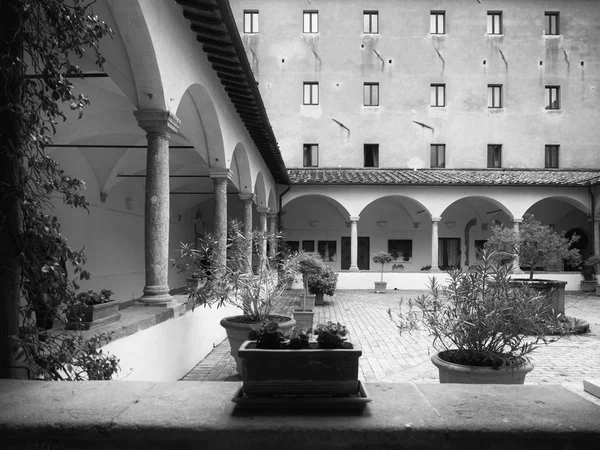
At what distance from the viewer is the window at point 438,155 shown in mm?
23344

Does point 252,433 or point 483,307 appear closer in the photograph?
point 252,433

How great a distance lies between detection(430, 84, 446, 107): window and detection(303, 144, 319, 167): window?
19.4ft

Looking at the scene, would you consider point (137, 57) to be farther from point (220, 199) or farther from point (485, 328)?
point (220, 199)

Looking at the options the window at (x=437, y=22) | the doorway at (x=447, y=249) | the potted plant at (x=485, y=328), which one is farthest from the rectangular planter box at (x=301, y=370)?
the window at (x=437, y=22)

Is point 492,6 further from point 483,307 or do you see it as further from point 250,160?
point 483,307

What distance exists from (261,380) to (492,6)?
83.5 ft

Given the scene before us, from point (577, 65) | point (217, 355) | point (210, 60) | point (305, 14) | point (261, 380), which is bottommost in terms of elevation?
point (217, 355)

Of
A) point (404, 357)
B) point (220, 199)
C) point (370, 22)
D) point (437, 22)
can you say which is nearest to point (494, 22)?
point (437, 22)

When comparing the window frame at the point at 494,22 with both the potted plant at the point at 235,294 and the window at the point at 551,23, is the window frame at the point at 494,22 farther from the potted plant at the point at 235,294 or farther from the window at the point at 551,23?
the potted plant at the point at 235,294

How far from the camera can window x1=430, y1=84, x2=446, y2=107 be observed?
2336cm

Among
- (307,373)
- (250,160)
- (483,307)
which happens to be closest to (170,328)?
(483,307)

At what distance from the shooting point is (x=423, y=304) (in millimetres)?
4301

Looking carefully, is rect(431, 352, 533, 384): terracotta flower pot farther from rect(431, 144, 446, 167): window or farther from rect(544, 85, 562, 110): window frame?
rect(544, 85, 562, 110): window frame

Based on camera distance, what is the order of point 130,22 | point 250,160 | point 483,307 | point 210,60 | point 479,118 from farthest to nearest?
point 479,118, point 250,160, point 210,60, point 130,22, point 483,307
